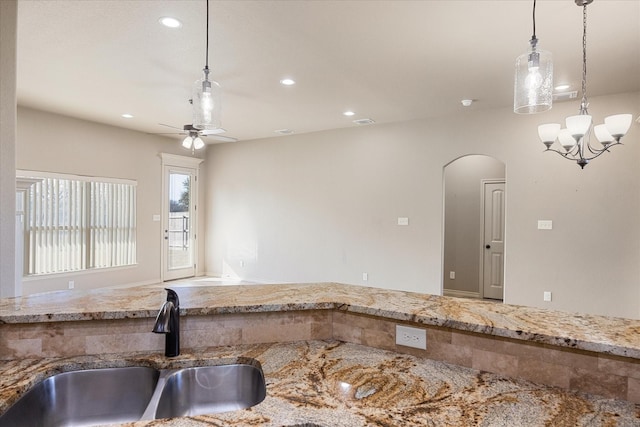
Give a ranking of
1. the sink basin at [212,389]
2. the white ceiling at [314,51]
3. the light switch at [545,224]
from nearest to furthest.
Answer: the sink basin at [212,389], the white ceiling at [314,51], the light switch at [545,224]

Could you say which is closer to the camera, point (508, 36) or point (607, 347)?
point (607, 347)

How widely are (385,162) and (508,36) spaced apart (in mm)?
3116

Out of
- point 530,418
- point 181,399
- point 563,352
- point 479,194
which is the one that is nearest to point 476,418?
point 530,418

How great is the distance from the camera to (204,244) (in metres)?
8.16

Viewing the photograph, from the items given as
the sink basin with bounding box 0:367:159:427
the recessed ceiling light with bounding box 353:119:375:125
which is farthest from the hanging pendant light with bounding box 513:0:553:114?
the recessed ceiling light with bounding box 353:119:375:125

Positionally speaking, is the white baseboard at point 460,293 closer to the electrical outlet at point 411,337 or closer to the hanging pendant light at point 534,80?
the hanging pendant light at point 534,80

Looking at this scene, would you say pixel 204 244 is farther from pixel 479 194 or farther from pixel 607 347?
pixel 607 347

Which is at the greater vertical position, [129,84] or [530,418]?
[129,84]

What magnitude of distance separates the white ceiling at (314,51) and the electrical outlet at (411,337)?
7.06 ft

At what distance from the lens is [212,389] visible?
1329mm

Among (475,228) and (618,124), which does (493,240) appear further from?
(618,124)

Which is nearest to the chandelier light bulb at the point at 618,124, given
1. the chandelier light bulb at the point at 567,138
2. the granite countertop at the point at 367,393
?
the chandelier light bulb at the point at 567,138

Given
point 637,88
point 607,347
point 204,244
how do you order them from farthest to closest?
point 204,244 < point 637,88 < point 607,347

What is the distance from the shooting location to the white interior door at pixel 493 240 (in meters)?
6.48
